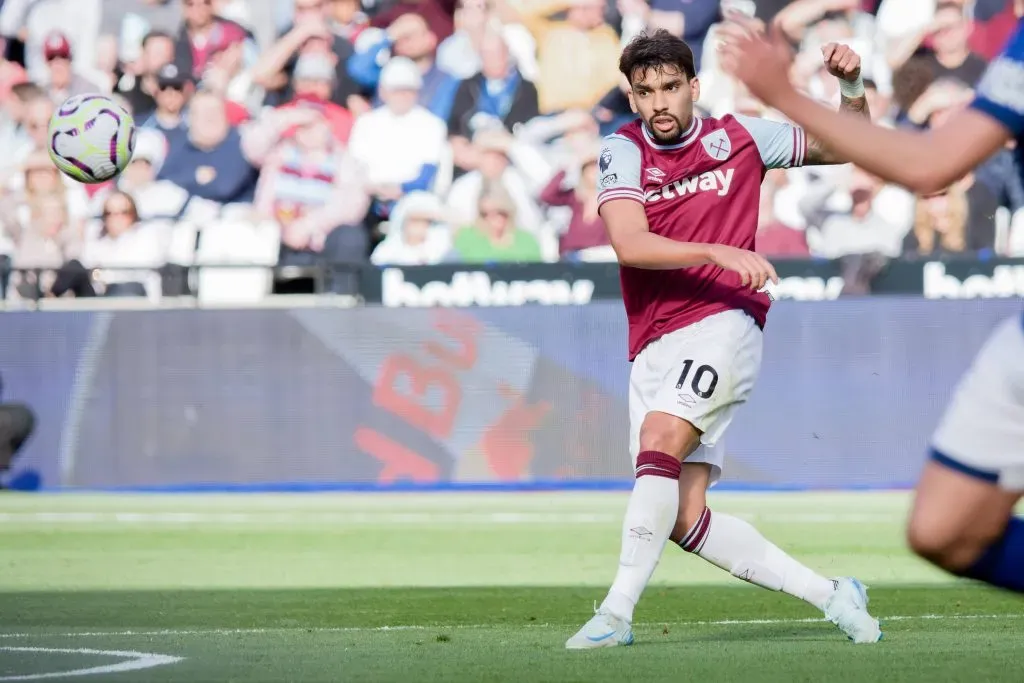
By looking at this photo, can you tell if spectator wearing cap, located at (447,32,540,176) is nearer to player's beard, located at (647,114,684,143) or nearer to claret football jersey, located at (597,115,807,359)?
claret football jersey, located at (597,115,807,359)

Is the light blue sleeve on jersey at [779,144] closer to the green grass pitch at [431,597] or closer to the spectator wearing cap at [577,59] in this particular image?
the green grass pitch at [431,597]

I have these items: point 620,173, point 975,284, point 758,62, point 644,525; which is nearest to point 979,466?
point 758,62

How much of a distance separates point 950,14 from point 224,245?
23.4 ft

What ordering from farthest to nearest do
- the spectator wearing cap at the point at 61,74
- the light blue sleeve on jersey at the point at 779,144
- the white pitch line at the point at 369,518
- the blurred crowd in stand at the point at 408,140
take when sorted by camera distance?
the spectator wearing cap at the point at 61,74
the blurred crowd in stand at the point at 408,140
the white pitch line at the point at 369,518
the light blue sleeve on jersey at the point at 779,144

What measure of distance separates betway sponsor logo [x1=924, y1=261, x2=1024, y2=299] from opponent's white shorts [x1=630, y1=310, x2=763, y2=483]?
7791mm

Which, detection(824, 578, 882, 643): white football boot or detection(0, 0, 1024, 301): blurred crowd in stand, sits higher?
detection(0, 0, 1024, 301): blurred crowd in stand

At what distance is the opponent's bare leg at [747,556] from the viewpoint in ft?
22.7

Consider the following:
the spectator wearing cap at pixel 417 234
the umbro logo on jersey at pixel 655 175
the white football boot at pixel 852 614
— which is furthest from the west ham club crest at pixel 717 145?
the spectator wearing cap at pixel 417 234

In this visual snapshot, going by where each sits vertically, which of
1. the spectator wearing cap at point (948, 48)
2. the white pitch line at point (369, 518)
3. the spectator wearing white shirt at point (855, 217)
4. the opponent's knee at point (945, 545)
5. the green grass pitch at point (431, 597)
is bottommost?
the white pitch line at point (369, 518)

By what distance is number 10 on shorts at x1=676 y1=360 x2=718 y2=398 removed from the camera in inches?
268

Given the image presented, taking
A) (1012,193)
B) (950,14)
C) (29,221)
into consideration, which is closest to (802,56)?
(950,14)

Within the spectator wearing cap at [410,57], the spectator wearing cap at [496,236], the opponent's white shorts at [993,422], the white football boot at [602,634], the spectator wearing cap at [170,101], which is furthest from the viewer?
the spectator wearing cap at [170,101]

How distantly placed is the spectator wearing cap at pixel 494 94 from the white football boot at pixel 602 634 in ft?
→ 34.8

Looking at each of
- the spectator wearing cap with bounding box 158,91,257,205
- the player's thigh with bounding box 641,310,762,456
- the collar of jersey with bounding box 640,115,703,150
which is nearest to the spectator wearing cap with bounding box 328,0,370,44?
the spectator wearing cap with bounding box 158,91,257,205
